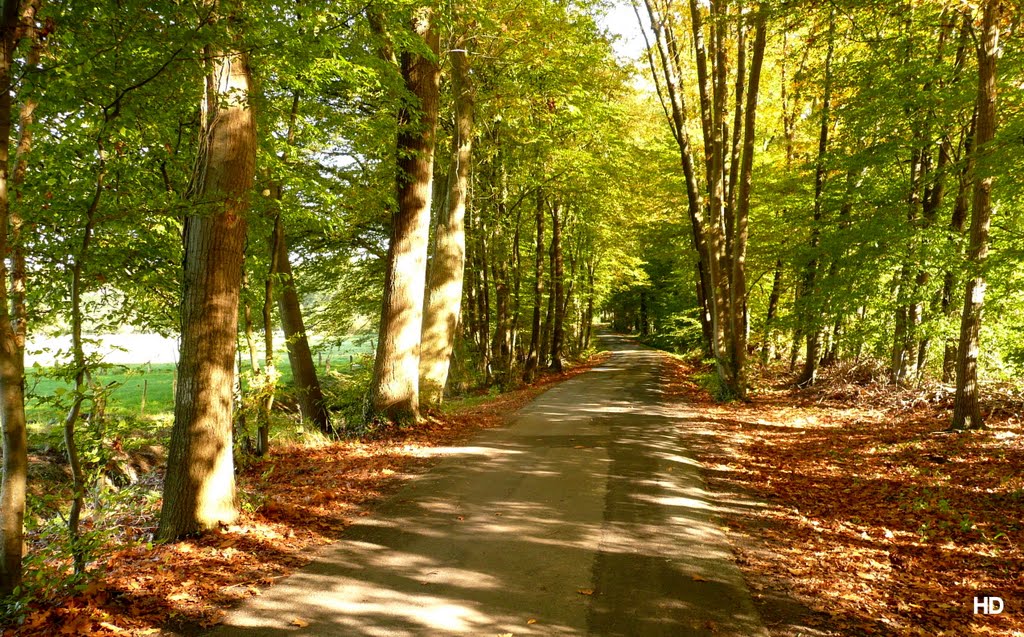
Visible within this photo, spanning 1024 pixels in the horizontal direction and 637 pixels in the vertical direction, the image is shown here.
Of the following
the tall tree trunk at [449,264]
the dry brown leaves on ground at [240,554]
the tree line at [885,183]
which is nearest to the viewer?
the dry brown leaves on ground at [240,554]

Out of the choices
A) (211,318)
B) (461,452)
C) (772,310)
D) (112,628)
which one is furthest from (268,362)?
(772,310)

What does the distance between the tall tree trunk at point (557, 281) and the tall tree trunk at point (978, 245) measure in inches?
552

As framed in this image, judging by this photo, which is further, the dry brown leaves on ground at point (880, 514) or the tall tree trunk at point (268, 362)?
the tall tree trunk at point (268, 362)

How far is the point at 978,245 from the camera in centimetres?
848

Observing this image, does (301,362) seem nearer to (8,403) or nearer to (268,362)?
(268,362)

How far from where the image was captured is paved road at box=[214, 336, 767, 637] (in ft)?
12.8

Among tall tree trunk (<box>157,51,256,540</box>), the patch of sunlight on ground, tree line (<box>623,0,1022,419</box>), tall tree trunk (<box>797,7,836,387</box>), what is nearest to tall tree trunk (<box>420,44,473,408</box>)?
the patch of sunlight on ground

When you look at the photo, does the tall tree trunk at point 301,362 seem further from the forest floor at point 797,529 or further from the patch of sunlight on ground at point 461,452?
the patch of sunlight on ground at point 461,452

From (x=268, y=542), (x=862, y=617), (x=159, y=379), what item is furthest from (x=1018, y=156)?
(x=159, y=379)

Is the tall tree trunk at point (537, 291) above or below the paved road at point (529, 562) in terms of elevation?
above

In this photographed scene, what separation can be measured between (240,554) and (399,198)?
699cm

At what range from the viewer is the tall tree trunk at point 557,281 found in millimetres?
22031

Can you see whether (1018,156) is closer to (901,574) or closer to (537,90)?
(901,574)

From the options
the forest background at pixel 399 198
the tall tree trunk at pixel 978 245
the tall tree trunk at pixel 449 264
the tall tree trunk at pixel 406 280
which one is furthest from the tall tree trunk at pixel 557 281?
the tall tree trunk at pixel 978 245
